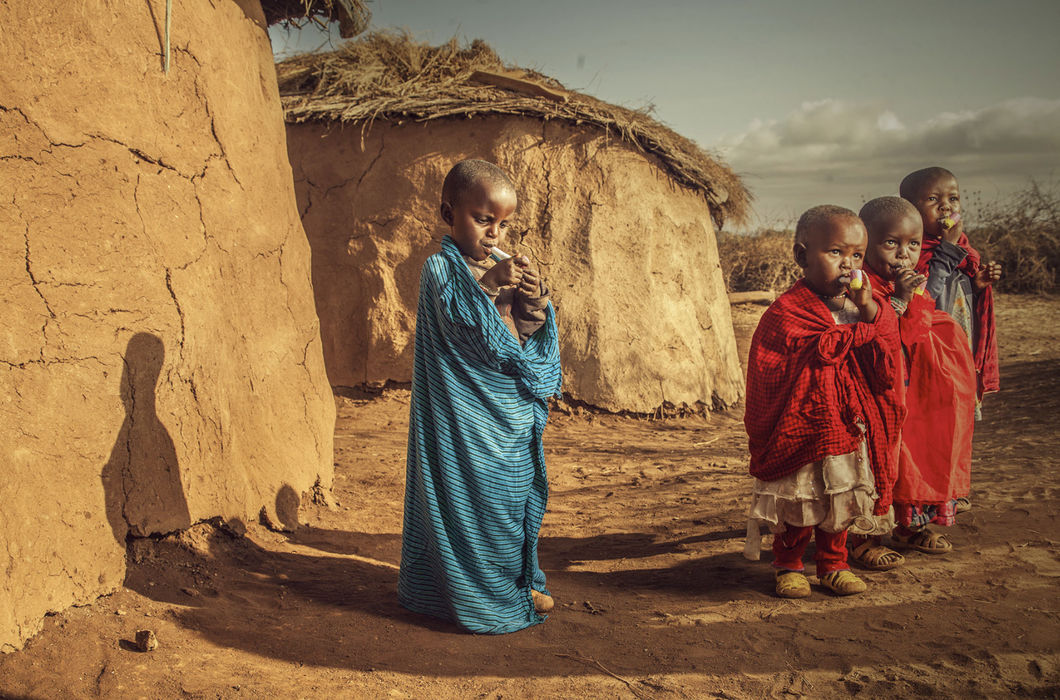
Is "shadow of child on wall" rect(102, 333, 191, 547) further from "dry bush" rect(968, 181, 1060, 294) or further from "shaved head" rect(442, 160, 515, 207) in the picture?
"dry bush" rect(968, 181, 1060, 294)

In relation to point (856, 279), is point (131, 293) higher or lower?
higher

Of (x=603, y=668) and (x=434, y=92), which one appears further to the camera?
(x=434, y=92)

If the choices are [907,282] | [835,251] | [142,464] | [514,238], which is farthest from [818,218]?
[514,238]

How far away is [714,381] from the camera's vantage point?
25.6 feet

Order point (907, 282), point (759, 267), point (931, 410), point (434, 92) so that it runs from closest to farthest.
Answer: point (907, 282) < point (931, 410) < point (434, 92) < point (759, 267)

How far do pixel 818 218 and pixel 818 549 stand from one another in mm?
1412

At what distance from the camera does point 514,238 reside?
714 cm

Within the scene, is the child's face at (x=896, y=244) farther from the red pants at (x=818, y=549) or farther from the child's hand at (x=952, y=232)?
the red pants at (x=818, y=549)

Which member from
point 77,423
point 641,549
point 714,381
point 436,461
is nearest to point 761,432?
point 641,549

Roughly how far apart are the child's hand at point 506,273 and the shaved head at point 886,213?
1780 mm

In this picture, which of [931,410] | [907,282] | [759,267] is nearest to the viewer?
[907,282]

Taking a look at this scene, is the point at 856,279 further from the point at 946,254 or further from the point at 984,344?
the point at 984,344

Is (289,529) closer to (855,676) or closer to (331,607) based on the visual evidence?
(331,607)

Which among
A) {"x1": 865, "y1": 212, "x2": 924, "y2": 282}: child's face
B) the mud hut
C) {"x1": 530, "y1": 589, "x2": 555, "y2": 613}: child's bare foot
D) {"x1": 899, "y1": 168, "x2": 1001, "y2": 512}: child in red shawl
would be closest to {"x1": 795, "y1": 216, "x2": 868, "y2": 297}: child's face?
{"x1": 865, "y1": 212, "x2": 924, "y2": 282}: child's face
